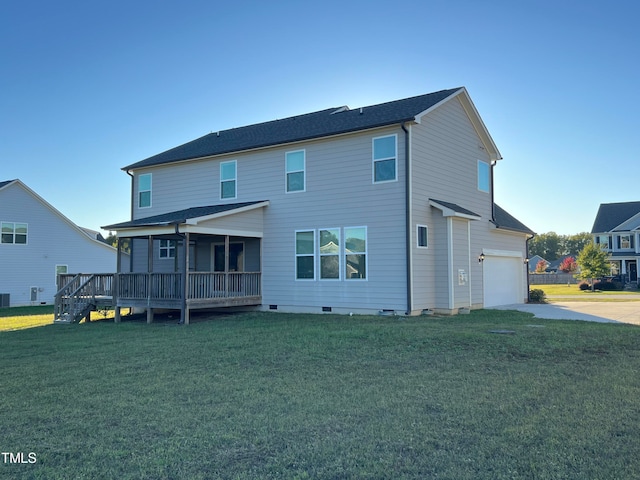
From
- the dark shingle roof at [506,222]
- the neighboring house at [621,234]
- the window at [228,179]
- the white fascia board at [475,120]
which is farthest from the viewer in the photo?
the neighboring house at [621,234]

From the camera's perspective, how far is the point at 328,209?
15656 millimetres

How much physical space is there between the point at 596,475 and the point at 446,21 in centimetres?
1341

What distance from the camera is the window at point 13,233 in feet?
85.1

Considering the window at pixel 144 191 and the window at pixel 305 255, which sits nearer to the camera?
the window at pixel 305 255

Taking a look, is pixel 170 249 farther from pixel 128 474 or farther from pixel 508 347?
pixel 128 474

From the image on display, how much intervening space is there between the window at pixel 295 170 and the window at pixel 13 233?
17779 millimetres

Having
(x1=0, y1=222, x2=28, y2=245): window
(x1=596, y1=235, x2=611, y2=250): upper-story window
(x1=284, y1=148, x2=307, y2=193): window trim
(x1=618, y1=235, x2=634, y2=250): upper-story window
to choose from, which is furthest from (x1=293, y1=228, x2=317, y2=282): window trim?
(x1=618, y1=235, x2=634, y2=250): upper-story window

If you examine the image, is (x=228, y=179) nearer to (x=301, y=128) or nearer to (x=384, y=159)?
(x=301, y=128)

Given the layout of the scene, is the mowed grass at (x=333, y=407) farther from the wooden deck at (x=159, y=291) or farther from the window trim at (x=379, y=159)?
the window trim at (x=379, y=159)

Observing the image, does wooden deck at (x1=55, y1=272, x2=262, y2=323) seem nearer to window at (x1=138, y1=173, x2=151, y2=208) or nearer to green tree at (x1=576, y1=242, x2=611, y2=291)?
window at (x1=138, y1=173, x2=151, y2=208)

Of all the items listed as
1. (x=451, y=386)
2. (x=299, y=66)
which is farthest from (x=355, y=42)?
(x=451, y=386)

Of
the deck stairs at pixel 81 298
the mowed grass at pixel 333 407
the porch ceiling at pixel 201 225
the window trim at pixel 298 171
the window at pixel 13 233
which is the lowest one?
the mowed grass at pixel 333 407

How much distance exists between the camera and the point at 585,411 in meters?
5.17

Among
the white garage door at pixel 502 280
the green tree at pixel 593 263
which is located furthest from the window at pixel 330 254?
the green tree at pixel 593 263
